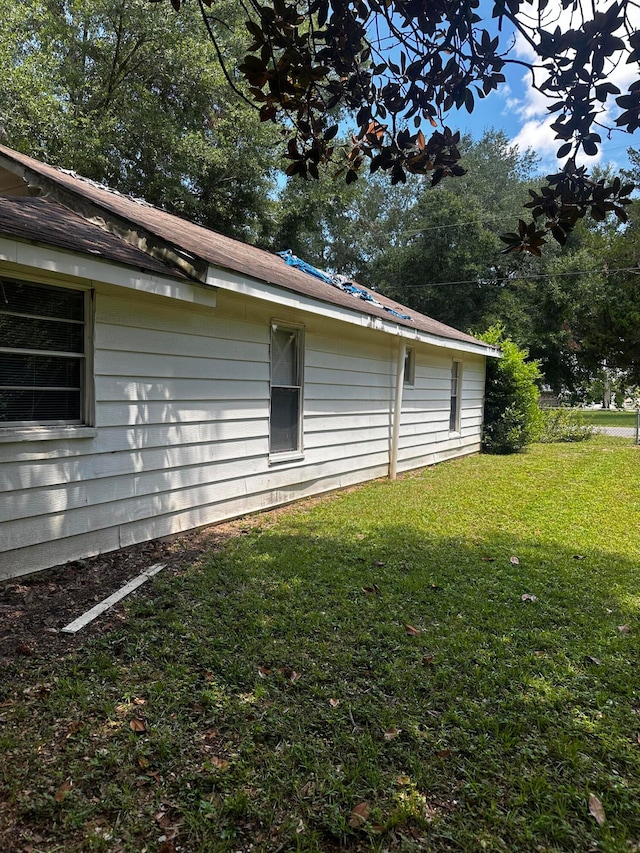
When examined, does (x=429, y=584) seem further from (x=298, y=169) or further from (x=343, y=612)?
(x=298, y=169)

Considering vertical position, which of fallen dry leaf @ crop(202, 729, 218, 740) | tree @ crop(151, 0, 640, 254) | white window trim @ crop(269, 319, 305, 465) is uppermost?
tree @ crop(151, 0, 640, 254)

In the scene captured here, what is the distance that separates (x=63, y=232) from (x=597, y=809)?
4.87 m

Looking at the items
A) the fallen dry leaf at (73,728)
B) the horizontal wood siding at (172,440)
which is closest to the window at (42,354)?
the horizontal wood siding at (172,440)

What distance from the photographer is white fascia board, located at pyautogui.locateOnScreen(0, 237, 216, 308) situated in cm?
356

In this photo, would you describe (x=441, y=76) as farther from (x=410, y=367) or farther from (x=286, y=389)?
(x=410, y=367)

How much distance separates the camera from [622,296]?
20.7 meters

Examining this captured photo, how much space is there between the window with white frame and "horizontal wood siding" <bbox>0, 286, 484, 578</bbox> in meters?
0.14

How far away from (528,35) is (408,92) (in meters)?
0.60

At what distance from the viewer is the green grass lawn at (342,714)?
77.2 inches

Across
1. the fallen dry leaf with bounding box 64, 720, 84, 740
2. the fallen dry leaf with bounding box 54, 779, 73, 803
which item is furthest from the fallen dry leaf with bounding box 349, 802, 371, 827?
the fallen dry leaf with bounding box 64, 720, 84, 740

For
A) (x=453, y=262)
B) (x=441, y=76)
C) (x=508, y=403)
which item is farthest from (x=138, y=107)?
(x=453, y=262)

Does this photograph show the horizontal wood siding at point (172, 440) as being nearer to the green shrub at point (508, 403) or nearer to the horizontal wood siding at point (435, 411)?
the horizontal wood siding at point (435, 411)

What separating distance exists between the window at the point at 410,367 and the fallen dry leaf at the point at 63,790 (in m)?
8.91

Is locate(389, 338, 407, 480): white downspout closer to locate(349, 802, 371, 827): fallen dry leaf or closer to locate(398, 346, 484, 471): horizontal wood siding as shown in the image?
locate(398, 346, 484, 471): horizontal wood siding
